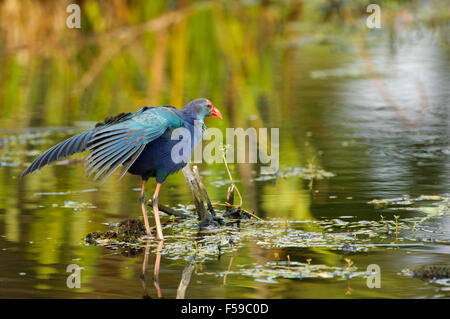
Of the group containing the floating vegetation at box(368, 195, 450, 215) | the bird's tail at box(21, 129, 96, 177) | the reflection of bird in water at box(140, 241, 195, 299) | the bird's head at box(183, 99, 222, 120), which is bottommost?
the reflection of bird in water at box(140, 241, 195, 299)

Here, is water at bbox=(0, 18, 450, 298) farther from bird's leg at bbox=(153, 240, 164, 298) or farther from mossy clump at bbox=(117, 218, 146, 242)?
mossy clump at bbox=(117, 218, 146, 242)

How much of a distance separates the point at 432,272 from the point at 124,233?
6.89 feet

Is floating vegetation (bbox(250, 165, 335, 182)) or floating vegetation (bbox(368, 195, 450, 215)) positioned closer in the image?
floating vegetation (bbox(368, 195, 450, 215))

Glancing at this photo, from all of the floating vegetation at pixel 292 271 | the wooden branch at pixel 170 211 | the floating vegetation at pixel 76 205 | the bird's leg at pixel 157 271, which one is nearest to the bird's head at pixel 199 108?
the wooden branch at pixel 170 211

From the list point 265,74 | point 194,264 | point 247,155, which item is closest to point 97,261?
point 194,264

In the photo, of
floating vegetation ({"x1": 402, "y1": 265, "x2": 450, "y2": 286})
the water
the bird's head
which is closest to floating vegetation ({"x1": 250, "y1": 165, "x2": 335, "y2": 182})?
the water

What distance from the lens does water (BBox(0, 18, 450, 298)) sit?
5.07 metres

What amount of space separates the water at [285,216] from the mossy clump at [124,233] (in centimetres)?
11

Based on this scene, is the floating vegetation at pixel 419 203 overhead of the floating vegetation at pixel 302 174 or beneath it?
beneath

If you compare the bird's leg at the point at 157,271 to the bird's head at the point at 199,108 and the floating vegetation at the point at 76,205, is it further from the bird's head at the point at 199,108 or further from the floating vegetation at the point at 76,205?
the floating vegetation at the point at 76,205

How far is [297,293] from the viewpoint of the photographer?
4.85m

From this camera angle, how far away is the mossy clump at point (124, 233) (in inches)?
239
